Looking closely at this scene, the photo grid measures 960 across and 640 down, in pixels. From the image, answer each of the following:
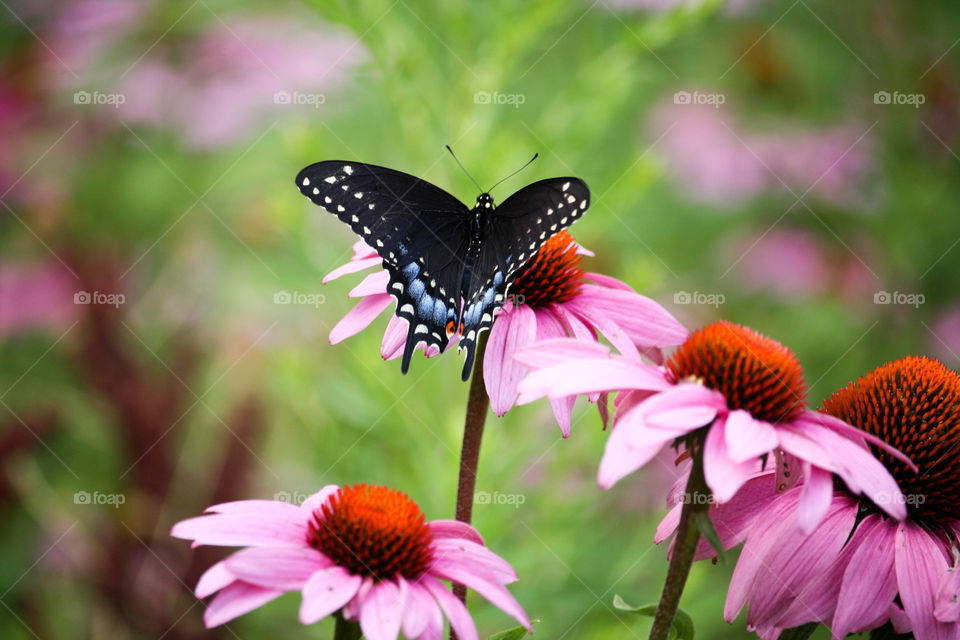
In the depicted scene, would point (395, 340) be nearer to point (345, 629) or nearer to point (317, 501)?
point (317, 501)

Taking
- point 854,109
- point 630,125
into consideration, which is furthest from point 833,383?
point 630,125

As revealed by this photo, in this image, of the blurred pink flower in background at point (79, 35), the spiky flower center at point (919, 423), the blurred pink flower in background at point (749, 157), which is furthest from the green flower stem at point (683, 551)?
the blurred pink flower in background at point (749, 157)

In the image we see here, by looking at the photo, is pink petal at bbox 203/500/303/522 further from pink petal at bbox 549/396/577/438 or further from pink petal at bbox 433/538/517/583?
pink petal at bbox 549/396/577/438

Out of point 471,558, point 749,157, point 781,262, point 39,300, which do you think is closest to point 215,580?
point 471,558

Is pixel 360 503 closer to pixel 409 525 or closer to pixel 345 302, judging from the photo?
pixel 409 525

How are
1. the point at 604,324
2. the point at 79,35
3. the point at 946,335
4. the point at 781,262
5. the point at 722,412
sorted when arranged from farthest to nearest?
the point at 781,262, the point at 946,335, the point at 79,35, the point at 604,324, the point at 722,412

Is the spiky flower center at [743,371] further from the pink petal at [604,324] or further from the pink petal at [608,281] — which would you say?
the pink petal at [608,281]
